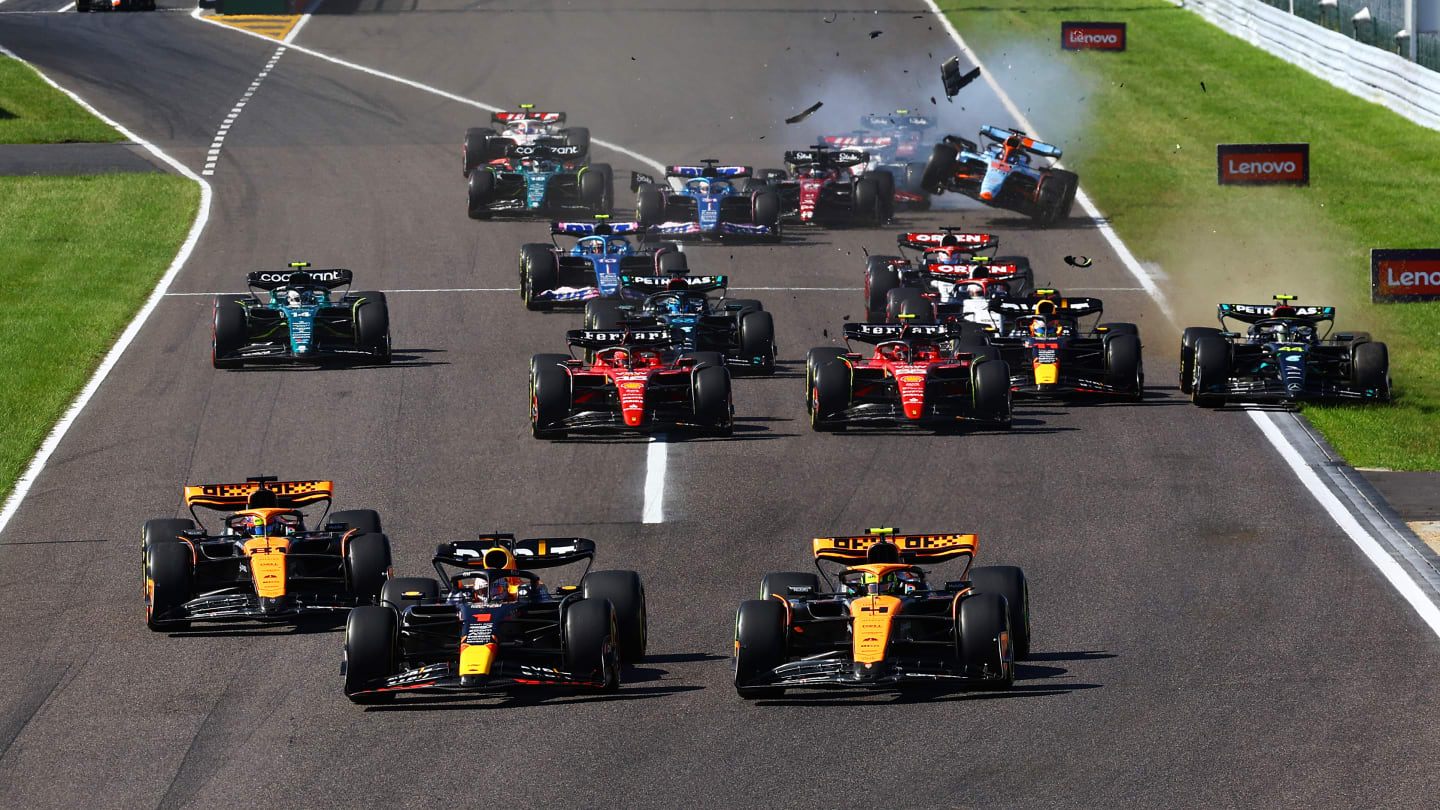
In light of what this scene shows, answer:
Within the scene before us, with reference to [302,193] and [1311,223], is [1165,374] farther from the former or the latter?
[302,193]

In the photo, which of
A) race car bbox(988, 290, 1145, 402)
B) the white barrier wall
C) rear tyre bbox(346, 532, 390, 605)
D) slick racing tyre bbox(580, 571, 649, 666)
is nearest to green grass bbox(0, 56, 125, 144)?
race car bbox(988, 290, 1145, 402)

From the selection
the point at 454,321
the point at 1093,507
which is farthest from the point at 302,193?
the point at 1093,507

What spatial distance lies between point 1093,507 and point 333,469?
31.0 ft

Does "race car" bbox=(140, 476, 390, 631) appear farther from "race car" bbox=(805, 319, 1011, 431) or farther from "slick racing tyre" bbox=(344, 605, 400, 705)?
"race car" bbox=(805, 319, 1011, 431)

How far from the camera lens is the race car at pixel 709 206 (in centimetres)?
4344

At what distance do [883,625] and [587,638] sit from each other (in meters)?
2.46

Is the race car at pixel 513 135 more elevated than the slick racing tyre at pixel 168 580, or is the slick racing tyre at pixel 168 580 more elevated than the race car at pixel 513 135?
the race car at pixel 513 135

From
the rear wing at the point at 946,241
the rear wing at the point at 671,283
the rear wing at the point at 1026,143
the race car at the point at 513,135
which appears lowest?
the rear wing at the point at 671,283

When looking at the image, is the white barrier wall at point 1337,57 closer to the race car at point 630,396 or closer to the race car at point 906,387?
the race car at point 906,387

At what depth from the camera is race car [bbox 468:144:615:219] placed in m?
46.6

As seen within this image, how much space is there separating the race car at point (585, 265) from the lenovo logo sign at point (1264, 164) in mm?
13287

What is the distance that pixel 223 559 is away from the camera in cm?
2097

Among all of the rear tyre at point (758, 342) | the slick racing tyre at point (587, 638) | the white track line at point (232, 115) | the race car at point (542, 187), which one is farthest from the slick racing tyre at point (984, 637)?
the white track line at point (232, 115)

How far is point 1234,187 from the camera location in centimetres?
5131
